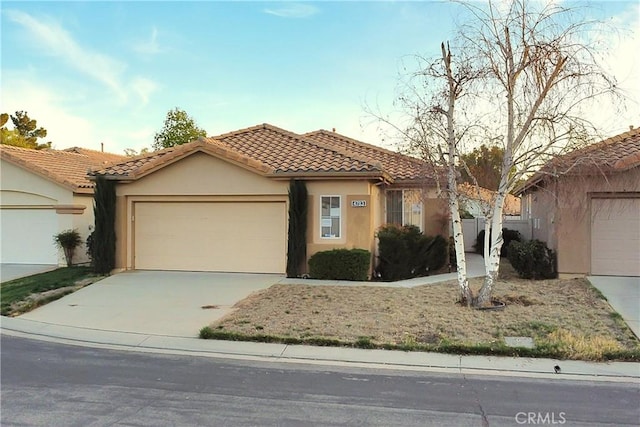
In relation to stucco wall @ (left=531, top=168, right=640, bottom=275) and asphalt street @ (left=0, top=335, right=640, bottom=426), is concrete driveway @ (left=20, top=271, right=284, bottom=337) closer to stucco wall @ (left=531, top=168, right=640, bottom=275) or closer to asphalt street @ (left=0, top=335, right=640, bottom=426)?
asphalt street @ (left=0, top=335, right=640, bottom=426)

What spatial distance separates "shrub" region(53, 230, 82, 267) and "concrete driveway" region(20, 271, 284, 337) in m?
3.59

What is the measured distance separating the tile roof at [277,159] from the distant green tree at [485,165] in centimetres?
244

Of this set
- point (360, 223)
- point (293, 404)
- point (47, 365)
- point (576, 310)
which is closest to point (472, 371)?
point (293, 404)

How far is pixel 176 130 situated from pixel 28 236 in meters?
17.3

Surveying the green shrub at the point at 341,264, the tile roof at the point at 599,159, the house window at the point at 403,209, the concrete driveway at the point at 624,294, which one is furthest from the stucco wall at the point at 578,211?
the green shrub at the point at 341,264

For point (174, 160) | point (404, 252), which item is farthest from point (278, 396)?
point (174, 160)

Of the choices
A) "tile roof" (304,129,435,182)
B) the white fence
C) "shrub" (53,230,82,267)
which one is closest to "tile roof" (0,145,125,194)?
"shrub" (53,230,82,267)

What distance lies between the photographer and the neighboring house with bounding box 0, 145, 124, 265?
17.2m

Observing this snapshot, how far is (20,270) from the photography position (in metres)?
16.2

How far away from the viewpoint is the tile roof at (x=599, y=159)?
31.3ft

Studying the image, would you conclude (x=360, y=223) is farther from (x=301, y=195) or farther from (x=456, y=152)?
(x=456, y=152)

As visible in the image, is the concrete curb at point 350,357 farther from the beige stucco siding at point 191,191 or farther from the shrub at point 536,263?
the shrub at point 536,263

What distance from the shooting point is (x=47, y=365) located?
22.4 feet

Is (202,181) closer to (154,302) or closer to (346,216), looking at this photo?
(346,216)
